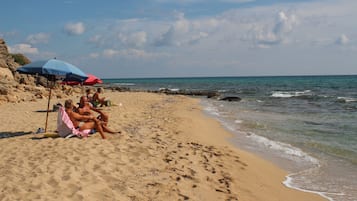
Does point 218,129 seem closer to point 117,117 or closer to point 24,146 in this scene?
point 117,117

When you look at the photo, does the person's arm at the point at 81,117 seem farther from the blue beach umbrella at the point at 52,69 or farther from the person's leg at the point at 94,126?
the blue beach umbrella at the point at 52,69

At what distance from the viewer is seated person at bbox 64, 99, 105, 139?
8.97m

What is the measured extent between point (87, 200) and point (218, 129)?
880 centimetres

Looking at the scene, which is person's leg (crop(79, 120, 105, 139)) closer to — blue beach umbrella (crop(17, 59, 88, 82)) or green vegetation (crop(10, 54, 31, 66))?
blue beach umbrella (crop(17, 59, 88, 82))

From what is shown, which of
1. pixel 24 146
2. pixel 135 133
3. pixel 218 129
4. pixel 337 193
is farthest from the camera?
pixel 218 129

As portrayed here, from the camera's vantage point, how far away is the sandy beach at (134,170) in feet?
17.6

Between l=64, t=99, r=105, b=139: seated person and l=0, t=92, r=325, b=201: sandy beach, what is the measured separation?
0.29 m

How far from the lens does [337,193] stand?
6074mm

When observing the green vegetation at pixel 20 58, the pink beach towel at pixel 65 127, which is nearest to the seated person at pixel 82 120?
the pink beach towel at pixel 65 127

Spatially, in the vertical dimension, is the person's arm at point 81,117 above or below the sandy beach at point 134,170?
above

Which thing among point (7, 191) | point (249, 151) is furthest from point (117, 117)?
point (7, 191)

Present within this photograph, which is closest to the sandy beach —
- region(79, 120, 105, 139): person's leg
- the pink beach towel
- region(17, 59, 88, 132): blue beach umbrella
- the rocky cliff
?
region(79, 120, 105, 139): person's leg

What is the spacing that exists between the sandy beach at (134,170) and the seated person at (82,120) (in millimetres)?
290

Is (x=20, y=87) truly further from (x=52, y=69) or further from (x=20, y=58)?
(x=20, y=58)
